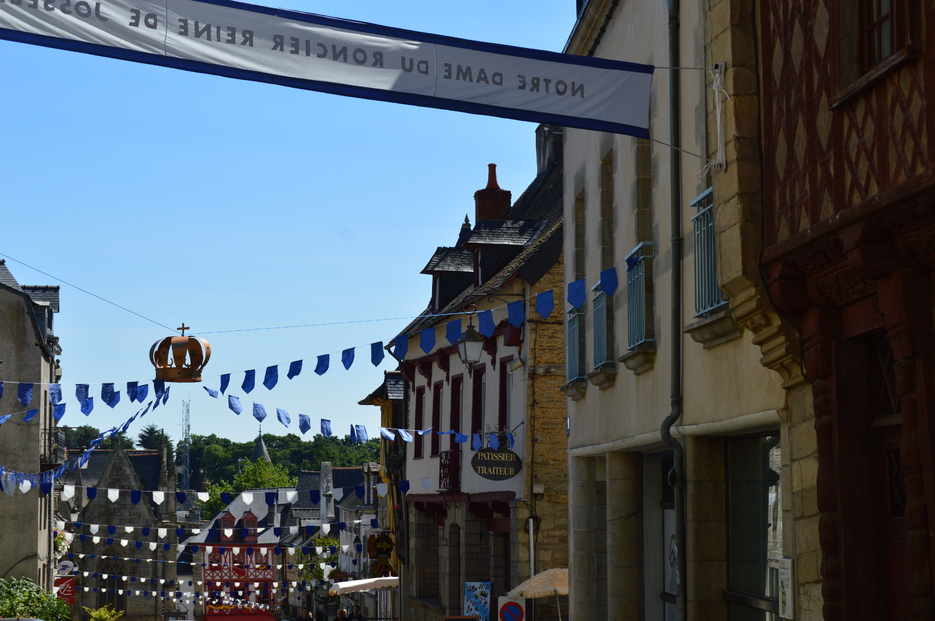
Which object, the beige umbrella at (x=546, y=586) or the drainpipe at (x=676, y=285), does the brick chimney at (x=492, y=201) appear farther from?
the drainpipe at (x=676, y=285)

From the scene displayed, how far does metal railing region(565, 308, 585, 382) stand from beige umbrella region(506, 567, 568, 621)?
4023mm

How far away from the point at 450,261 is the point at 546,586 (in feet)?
38.3

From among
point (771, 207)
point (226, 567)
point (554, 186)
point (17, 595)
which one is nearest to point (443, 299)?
point (554, 186)

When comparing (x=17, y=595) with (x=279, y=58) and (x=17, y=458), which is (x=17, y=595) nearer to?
(x=17, y=458)

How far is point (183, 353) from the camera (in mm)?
18234

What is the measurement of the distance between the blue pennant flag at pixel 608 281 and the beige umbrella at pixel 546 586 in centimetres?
664

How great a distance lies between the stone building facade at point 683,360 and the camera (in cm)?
779

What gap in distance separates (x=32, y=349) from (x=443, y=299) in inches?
558

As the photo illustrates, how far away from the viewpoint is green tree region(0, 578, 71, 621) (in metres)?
28.9

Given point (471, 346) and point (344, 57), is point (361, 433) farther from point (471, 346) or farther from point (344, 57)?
point (344, 57)

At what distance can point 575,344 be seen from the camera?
14.3m

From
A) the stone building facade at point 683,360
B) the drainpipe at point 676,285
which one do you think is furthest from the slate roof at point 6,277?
the drainpipe at point 676,285

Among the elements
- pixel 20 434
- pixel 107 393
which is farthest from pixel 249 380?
pixel 20 434

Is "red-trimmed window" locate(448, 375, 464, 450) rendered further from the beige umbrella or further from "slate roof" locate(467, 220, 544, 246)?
the beige umbrella
